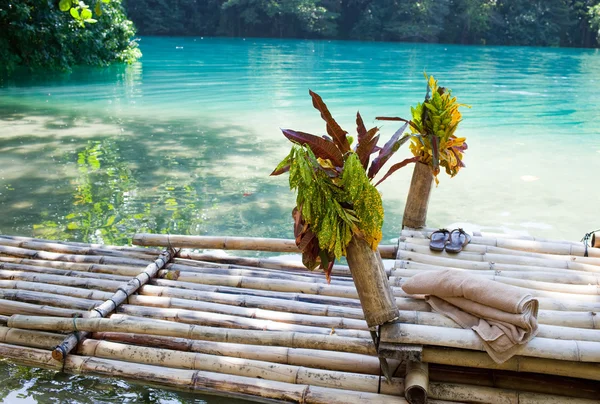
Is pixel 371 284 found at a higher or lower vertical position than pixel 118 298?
higher

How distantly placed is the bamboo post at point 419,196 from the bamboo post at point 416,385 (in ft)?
5.38

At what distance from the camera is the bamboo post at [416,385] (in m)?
2.38

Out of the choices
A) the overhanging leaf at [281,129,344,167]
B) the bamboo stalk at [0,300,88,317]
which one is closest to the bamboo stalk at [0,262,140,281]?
the bamboo stalk at [0,300,88,317]

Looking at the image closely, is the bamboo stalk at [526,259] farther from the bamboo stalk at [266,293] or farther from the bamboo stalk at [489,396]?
the bamboo stalk at [489,396]

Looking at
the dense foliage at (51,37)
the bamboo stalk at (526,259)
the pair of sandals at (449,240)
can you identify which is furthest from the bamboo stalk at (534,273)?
the dense foliage at (51,37)

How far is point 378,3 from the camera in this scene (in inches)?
1480

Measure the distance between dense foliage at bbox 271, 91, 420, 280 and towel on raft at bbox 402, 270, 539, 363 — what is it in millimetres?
422

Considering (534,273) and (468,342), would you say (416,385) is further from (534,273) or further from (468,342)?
(534,273)

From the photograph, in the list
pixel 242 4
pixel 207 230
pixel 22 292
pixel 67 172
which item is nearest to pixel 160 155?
pixel 67 172

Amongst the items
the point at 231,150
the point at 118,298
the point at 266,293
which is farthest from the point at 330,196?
the point at 231,150

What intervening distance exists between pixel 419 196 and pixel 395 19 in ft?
117

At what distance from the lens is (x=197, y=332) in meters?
2.99

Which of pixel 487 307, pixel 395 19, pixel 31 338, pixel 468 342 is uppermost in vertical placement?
pixel 395 19

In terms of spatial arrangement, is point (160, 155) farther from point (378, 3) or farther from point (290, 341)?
point (378, 3)
